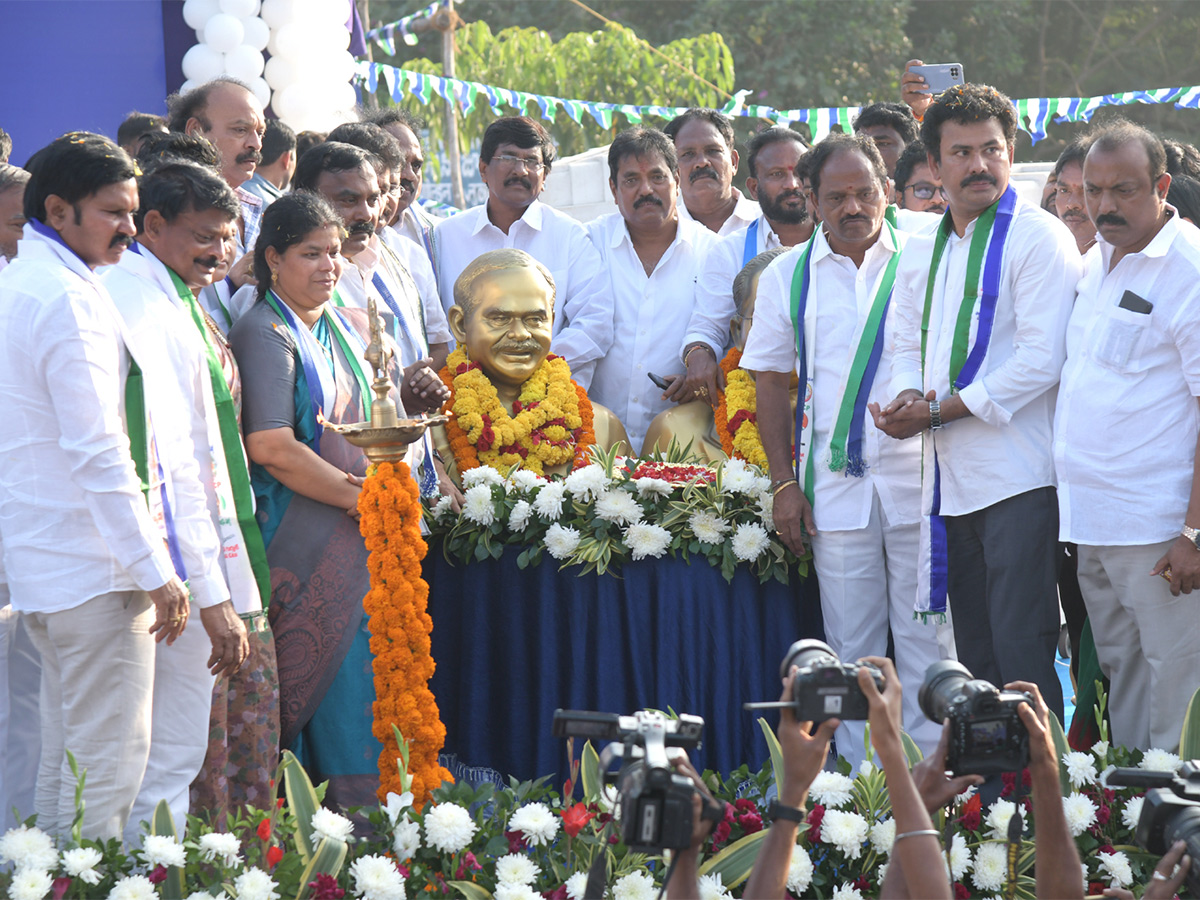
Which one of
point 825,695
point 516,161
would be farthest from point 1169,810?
point 516,161

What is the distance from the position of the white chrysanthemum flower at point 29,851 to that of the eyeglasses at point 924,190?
15.4ft

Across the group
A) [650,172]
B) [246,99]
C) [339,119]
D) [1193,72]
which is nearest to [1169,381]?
[650,172]

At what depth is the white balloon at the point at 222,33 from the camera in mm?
8102

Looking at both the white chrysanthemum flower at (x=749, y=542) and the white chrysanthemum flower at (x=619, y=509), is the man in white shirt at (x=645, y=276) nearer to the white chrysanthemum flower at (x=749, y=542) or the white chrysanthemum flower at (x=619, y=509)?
the white chrysanthemum flower at (x=619, y=509)

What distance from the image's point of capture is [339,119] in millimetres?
8680

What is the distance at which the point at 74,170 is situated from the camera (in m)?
3.34

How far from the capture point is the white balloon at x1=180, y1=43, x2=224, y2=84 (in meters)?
8.11

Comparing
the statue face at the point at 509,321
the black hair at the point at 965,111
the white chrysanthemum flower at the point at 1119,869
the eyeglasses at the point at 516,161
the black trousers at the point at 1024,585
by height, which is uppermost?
the eyeglasses at the point at 516,161

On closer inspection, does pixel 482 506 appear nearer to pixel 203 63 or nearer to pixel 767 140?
pixel 767 140

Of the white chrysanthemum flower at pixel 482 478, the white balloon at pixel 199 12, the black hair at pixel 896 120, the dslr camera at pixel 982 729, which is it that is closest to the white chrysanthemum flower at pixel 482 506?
the white chrysanthemum flower at pixel 482 478

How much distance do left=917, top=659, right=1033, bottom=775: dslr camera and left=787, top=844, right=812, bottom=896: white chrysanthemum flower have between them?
35.8 inches

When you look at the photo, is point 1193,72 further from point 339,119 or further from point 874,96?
point 339,119

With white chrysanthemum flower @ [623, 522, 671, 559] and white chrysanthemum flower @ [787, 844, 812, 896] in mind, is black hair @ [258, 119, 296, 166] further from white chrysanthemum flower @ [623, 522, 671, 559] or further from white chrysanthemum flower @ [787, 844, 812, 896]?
white chrysanthemum flower @ [787, 844, 812, 896]

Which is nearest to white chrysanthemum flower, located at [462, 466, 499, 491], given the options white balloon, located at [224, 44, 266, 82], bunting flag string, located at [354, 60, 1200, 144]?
white balloon, located at [224, 44, 266, 82]
